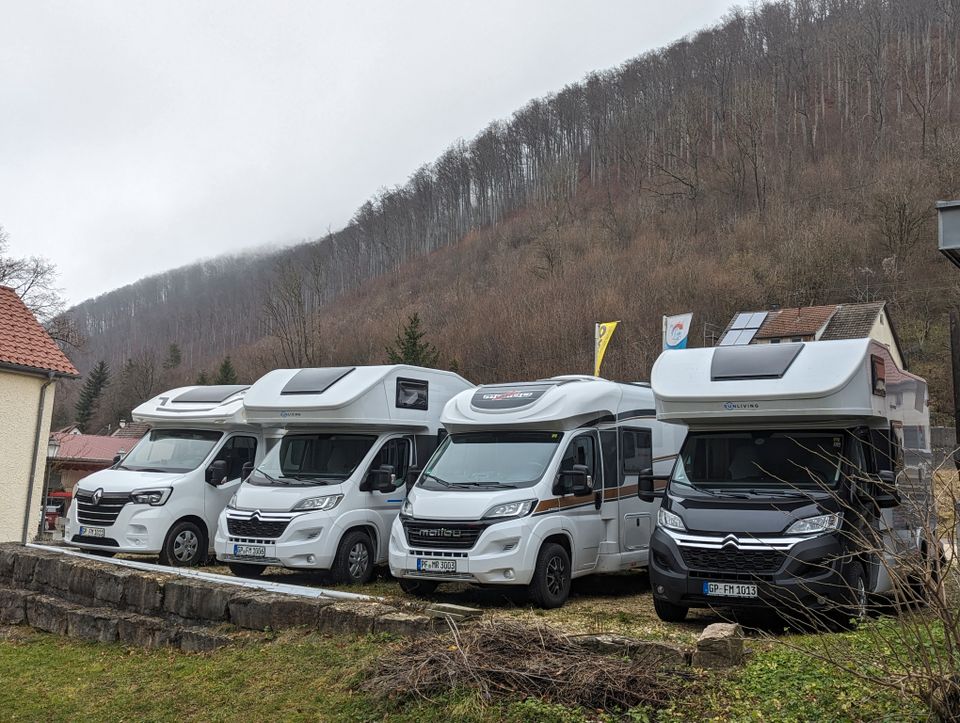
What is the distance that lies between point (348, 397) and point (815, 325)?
33646 mm

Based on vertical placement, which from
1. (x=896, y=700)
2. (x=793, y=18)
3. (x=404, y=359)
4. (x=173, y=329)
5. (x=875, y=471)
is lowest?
(x=896, y=700)

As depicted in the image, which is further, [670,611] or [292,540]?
[292,540]

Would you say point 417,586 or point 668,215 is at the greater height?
point 668,215

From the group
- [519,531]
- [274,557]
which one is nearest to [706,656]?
[519,531]

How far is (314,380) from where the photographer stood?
41.7 feet

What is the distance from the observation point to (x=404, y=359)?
A: 43.2 metres

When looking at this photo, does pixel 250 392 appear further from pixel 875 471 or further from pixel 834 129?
pixel 834 129

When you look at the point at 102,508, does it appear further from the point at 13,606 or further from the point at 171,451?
the point at 13,606

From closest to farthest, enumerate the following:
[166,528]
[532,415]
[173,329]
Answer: [532,415] → [166,528] → [173,329]

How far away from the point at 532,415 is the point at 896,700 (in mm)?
6094

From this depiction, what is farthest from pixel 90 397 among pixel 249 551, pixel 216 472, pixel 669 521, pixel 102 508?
pixel 669 521

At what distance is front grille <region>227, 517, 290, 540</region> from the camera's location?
1122 centimetres

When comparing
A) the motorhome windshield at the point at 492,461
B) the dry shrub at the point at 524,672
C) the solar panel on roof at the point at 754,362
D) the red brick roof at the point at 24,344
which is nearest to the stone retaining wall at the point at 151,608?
the dry shrub at the point at 524,672

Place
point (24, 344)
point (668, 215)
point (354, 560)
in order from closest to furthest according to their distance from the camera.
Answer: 1. point (354, 560)
2. point (24, 344)
3. point (668, 215)
